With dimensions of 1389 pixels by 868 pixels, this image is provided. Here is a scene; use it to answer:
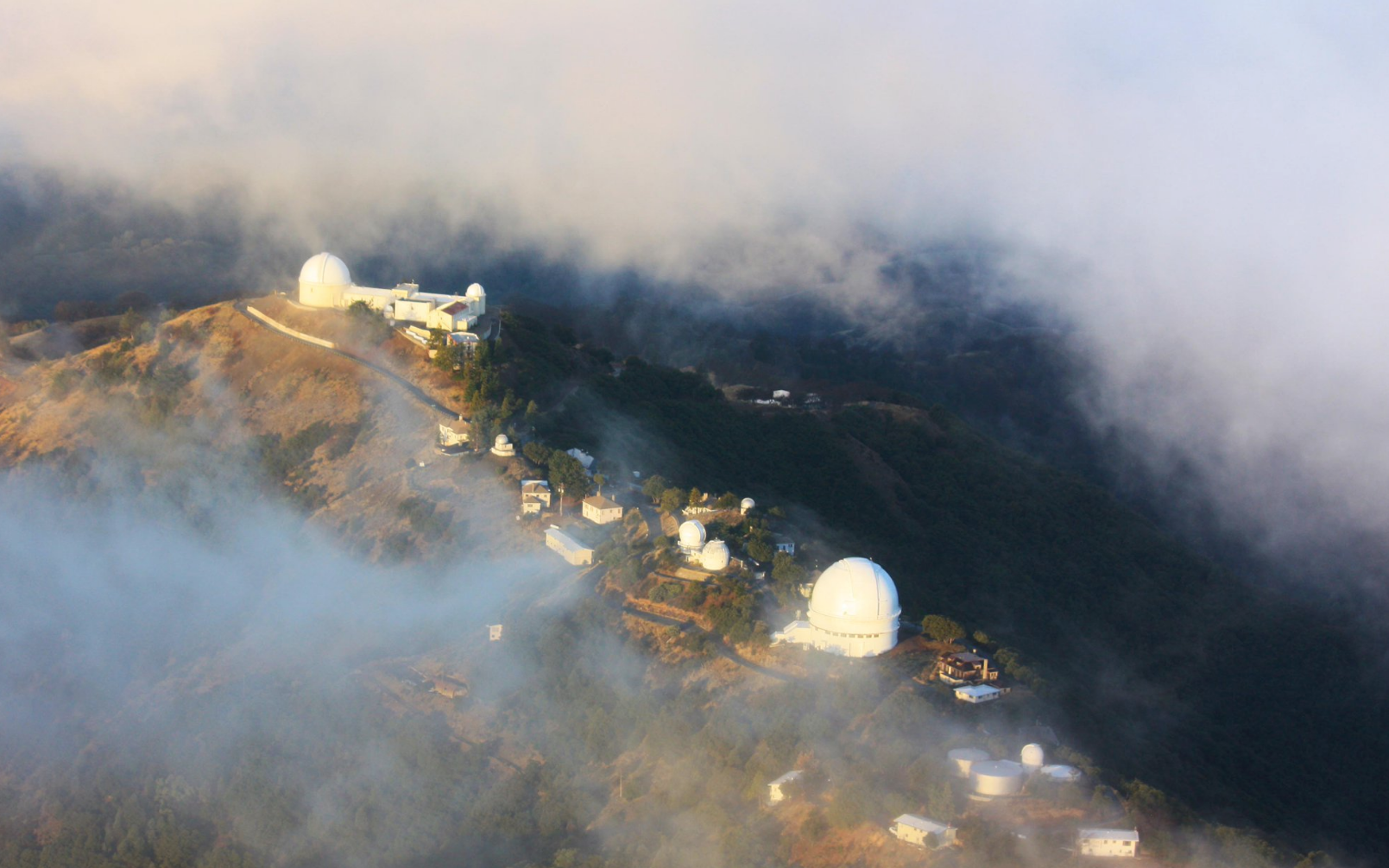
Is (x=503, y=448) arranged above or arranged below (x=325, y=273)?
below

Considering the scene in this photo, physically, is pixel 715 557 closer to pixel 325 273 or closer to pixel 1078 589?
pixel 1078 589

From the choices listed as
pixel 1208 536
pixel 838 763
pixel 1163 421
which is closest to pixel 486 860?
pixel 838 763

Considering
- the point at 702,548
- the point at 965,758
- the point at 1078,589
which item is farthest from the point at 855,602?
the point at 1078,589

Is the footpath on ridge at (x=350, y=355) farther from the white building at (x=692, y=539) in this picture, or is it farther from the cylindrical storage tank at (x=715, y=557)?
the cylindrical storage tank at (x=715, y=557)

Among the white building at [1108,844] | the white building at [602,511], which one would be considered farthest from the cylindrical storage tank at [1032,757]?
the white building at [602,511]

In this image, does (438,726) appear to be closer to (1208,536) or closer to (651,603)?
(651,603)
